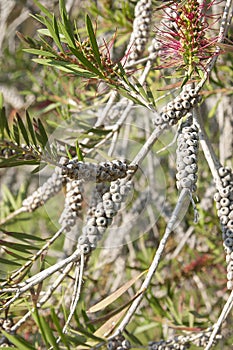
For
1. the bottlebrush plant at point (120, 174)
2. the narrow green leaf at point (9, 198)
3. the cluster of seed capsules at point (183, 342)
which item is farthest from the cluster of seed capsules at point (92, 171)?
the narrow green leaf at point (9, 198)

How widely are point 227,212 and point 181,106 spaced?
111mm

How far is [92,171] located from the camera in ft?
1.66

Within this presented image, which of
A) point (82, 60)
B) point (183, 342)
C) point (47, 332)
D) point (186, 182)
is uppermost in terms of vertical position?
point (82, 60)

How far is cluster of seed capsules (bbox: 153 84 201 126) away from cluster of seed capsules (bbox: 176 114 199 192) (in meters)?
0.02

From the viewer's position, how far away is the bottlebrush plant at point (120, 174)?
532 mm

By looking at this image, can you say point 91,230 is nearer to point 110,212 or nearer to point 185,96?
point 110,212

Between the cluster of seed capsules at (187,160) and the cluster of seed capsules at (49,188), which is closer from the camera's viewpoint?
the cluster of seed capsules at (187,160)

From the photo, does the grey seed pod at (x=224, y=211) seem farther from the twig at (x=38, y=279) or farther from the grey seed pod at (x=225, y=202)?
the twig at (x=38, y=279)

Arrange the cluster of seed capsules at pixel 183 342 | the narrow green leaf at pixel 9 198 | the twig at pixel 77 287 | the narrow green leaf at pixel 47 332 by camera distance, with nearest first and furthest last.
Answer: the narrow green leaf at pixel 47 332
the twig at pixel 77 287
the cluster of seed capsules at pixel 183 342
the narrow green leaf at pixel 9 198

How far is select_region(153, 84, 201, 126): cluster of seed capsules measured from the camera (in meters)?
0.55

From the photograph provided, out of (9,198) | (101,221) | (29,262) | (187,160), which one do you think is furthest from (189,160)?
(9,198)

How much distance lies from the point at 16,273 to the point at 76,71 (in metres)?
0.23

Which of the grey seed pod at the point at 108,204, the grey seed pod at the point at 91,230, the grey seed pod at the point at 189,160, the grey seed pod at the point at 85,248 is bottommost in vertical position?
the grey seed pod at the point at 85,248

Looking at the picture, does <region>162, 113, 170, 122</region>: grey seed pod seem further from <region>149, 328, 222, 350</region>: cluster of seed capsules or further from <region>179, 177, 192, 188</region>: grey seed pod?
<region>149, 328, 222, 350</region>: cluster of seed capsules
